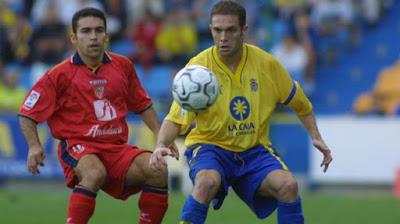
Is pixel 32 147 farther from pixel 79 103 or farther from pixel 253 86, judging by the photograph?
pixel 253 86

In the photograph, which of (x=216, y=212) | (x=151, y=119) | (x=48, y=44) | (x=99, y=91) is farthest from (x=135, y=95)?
(x=48, y=44)

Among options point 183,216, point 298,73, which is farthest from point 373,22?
point 183,216

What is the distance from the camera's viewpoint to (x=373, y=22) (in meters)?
20.9

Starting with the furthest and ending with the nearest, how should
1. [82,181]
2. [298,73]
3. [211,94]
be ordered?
[298,73]
[82,181]
[211,94]

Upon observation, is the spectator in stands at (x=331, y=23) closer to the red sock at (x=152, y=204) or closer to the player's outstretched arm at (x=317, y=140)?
the player's outstretched arm at (x=317, y=140)

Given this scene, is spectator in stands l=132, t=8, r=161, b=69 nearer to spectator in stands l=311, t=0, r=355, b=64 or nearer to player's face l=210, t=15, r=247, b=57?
spectator in stands l=311, t=0, r=355, b=64

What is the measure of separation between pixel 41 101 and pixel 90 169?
665mm

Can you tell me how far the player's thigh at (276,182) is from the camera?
7961mm

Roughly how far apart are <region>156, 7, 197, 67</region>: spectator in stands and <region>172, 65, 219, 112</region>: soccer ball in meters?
12.0

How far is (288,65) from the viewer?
19.6 meters

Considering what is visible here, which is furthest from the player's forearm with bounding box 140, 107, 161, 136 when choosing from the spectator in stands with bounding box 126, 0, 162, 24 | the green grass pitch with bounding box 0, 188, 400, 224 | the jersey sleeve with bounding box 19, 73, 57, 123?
the spectator in stands with bounding box 126, 0, 162, 24

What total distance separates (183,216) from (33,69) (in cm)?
1284

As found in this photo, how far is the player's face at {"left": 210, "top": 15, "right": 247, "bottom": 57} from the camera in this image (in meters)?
8.06

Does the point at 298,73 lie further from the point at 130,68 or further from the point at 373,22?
the point at 130,68
